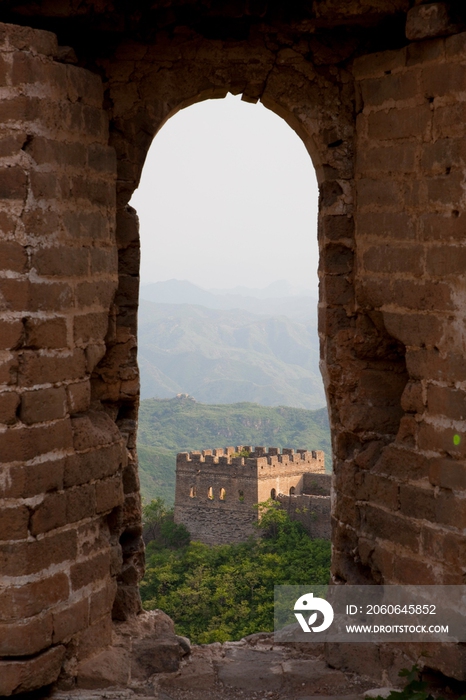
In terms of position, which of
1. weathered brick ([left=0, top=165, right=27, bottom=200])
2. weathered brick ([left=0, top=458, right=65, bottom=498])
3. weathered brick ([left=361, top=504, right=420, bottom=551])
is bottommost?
weathered brick ([left=361, top=504, right=420, bottom=551])

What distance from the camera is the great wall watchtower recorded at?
123 ft

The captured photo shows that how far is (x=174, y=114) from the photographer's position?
4848mm

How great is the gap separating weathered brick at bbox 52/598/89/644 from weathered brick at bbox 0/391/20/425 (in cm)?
87

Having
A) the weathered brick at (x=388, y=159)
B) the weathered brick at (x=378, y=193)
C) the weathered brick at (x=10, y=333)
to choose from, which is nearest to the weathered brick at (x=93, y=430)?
the weathered brick at (x=10, y=333)

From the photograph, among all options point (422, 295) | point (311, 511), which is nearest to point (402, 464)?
point (422, 295)

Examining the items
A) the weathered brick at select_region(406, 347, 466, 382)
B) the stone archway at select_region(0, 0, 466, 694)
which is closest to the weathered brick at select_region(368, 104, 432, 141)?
the stone archway at select_region(0, 0, 466, 694)

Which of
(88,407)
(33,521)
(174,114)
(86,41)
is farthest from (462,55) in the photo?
(33,521)

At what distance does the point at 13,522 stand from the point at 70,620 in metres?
0.56

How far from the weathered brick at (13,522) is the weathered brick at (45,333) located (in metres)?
0.68

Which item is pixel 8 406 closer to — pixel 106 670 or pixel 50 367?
pixel 50 367

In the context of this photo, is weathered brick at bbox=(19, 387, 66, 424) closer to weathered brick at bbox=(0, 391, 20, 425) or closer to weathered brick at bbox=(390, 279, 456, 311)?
weathered brick at bbox=(0, 391, 20, 425)

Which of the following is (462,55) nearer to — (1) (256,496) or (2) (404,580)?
(2) (404,580)

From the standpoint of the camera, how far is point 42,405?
4113mm

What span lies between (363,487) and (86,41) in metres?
2.47
